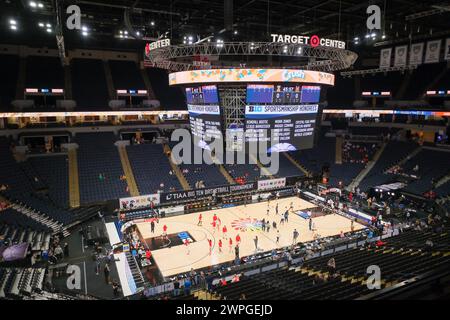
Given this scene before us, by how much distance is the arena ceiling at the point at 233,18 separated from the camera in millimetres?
23594

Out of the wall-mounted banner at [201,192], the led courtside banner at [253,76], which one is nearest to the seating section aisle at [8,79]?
the wall-mounted banner at [201,192]

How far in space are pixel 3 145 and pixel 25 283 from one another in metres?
18.0

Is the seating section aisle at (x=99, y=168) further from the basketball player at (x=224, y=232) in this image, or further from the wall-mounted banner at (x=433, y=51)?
the wall-mounted banner at (x=433, y=51)

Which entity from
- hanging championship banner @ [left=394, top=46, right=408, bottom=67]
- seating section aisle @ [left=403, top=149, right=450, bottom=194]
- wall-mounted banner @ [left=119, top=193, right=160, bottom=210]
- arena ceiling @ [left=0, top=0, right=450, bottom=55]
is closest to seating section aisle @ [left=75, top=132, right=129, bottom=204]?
wall-mounted banner @ [left=119, top=193, right=160, bottom=210]

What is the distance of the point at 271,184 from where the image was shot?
3325 cm

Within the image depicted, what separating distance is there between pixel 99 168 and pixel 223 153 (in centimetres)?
1781

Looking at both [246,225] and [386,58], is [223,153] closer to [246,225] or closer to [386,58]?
[246,225]

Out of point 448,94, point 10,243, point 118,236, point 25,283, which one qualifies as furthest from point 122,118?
point 448,94

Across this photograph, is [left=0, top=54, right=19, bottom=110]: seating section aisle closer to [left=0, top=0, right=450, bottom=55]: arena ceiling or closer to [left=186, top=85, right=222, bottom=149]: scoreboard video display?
[left=0, top=0, right=450, bottom=55]: arena ceiling

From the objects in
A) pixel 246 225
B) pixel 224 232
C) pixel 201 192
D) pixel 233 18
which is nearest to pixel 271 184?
pixel 201 192

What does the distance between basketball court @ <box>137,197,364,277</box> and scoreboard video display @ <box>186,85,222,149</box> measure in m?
6.93

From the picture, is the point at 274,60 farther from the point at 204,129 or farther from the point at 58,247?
the point at 58,247
